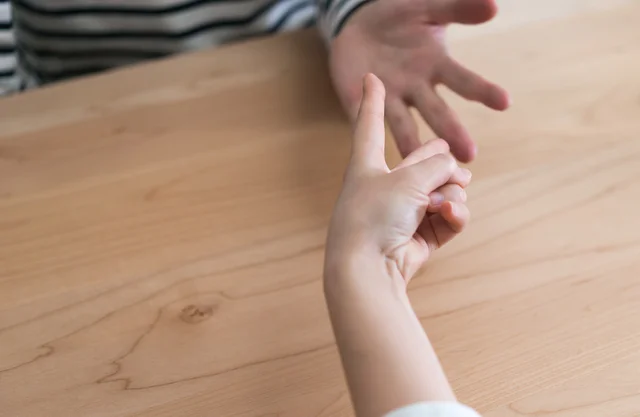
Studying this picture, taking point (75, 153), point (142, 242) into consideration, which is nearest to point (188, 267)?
point (142, 242)

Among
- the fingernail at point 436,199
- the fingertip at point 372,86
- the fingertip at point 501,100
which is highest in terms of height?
the fingertip at point 372,86

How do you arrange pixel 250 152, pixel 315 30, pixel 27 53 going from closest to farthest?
1. pixel 250 152
2. pixel 315 30
3. pixel 27 53

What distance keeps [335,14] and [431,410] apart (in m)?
0.41

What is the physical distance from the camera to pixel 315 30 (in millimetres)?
654

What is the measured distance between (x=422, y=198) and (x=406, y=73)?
20 centimetres

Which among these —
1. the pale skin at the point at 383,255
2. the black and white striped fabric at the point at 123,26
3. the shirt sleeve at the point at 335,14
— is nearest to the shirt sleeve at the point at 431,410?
the pale skin at the point at 383,255

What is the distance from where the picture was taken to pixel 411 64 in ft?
1.77

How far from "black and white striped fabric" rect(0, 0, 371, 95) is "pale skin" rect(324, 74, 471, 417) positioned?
1.13 ft

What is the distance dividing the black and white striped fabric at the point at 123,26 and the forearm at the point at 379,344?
426 mm

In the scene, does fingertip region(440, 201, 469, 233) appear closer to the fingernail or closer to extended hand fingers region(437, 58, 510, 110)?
the fingernail

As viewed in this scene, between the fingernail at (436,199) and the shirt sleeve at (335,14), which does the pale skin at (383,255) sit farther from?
the shirt sleeve at (335,14)

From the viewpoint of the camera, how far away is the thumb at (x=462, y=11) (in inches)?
18.8

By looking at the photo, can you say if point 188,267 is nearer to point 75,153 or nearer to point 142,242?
point 142,242

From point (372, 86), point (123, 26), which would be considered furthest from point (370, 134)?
point (123, 26)
